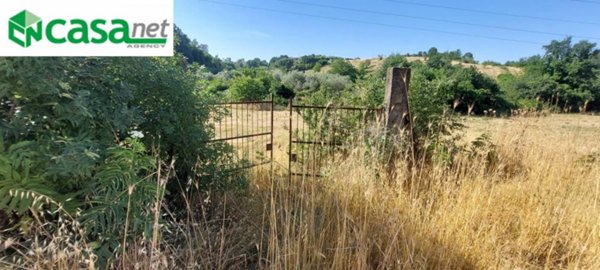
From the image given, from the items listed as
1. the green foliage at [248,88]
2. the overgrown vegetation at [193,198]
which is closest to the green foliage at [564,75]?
the green foliage at [248,88]

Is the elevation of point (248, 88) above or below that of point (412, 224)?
above

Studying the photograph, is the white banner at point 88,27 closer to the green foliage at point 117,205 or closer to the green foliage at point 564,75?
the green foliage at point 117,205

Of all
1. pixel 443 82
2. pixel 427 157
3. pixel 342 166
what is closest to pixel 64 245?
pixel 342 166

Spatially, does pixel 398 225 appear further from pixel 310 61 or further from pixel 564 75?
pixel 310 61

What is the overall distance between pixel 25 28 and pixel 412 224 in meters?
2.84

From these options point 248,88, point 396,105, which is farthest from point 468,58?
point 396,105

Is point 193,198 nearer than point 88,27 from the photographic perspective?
No

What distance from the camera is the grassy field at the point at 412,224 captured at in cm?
152

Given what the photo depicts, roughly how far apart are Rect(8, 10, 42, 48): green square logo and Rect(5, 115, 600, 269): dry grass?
158cm

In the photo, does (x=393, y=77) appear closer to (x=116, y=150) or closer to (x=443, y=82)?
(x=443, y=82)

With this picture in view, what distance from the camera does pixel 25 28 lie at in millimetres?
2010

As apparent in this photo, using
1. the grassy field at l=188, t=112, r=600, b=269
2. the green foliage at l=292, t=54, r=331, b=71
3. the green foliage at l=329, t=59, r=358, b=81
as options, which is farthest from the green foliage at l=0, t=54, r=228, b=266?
the green foliage at l=292, t=54, r=331, b=71

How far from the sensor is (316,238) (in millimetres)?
1638

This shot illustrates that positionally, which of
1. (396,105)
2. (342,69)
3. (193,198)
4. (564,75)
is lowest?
(193,198)
